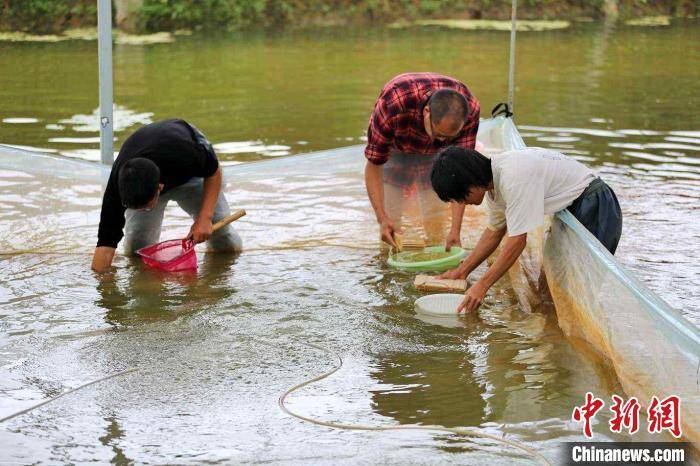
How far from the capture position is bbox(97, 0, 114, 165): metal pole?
510cm

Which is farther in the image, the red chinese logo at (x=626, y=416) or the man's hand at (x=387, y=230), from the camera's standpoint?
the man's hand at (x=387, y=230)

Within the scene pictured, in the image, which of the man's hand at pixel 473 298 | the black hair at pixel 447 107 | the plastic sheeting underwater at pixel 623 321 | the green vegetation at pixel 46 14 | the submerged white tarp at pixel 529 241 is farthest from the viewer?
the green vegetation at pixel 46 14

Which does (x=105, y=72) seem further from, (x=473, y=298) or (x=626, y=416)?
(x=626, y=416)

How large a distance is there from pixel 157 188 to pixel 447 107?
1.34 meters

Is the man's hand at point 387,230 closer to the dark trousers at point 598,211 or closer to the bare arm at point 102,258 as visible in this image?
the dark trousers at point 598,211

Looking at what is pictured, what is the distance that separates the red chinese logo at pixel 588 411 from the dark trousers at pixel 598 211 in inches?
33.9

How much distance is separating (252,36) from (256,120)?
24.6ft

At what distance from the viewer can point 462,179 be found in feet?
11.5

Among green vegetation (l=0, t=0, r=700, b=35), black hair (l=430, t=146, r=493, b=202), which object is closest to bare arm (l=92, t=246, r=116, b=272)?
black hair (l=430, t=146, r=493, b=202)

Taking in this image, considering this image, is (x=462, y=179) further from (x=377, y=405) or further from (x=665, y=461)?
(x=665, y=461)

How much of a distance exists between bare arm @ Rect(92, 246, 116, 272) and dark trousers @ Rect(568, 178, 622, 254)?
2.25m

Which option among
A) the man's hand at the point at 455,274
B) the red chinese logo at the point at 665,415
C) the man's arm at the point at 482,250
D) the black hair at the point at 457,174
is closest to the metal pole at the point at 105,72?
the man's hand at the point at 455,274

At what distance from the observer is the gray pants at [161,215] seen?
4.86 meters

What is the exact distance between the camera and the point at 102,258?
4.60 metres
